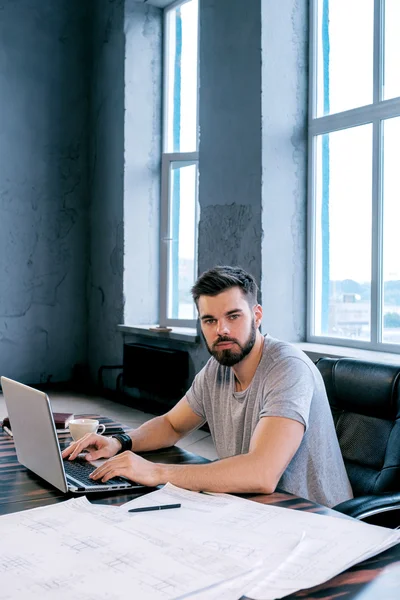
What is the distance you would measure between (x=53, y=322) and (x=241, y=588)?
555 centimetres

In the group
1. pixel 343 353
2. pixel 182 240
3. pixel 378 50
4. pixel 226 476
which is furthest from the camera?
pixel 182 240

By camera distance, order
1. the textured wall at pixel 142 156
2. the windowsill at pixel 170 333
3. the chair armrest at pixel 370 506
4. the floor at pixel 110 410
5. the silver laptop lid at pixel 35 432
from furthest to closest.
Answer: the textured wall at pixel 142 156
the windowsill at pixel 170 333
the floor at pixel 110 410
the chair armrest at pixel 370 506
the silver laptop lid at pixel 35 432

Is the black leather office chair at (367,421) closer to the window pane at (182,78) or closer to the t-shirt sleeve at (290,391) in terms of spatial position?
the t-shirt sleeve at (290,391)

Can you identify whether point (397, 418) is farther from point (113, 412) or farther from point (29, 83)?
point (29, 83)

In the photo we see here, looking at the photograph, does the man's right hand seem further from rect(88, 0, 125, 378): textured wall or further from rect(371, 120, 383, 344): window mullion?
rect(88, 0, 125, 378): textured wall

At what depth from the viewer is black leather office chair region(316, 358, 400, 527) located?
1.79 m

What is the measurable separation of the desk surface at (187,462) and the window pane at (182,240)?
327cm

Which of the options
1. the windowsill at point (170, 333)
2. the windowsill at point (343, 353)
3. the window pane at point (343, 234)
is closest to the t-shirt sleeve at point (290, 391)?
the windowsill at point (343, 353)

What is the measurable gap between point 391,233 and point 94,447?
8.42 feet

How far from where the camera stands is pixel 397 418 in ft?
6.00

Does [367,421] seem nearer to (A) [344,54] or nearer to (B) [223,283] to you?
(B) [223,283]

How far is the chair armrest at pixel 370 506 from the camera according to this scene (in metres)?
1.50

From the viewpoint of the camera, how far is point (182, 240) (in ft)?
17.9

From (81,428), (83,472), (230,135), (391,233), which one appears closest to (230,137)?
(230,135)
